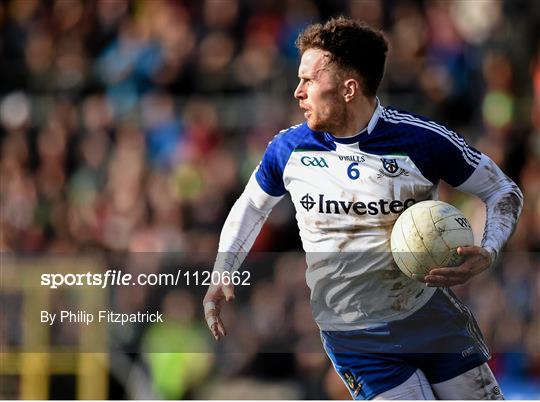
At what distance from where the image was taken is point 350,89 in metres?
6.29

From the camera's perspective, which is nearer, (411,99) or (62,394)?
(62,394)

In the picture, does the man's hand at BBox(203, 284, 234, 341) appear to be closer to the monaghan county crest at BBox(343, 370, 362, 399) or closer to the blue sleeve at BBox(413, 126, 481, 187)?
the monaghan county crest at BBox(343, 370, 362, 399)

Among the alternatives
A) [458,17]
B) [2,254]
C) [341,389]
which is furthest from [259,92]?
[341,389]

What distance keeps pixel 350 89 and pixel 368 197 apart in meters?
0.60

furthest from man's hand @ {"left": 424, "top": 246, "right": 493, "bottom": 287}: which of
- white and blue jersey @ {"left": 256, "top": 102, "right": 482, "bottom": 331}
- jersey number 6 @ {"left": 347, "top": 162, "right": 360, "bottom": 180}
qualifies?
jersey number 6 @ {"left": 347, "top": 162, "right": 360, "bottom": 180}

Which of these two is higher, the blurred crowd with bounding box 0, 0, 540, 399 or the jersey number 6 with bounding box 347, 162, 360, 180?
the jersey number 6 with bounding box 347, 162, 360, 180

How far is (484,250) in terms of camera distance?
6.03m

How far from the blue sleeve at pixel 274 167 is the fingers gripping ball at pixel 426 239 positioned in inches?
30.4

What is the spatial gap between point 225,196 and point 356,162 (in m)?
6.33

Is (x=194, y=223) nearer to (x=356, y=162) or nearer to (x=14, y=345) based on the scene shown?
(x=14, y=345)

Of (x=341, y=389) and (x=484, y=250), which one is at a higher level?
(x=484, y=250)

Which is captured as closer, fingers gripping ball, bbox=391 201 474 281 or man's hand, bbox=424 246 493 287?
man's hand, bbox=424 246 493 287

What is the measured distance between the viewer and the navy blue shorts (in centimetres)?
627

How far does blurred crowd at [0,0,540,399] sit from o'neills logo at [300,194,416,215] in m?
4.70
